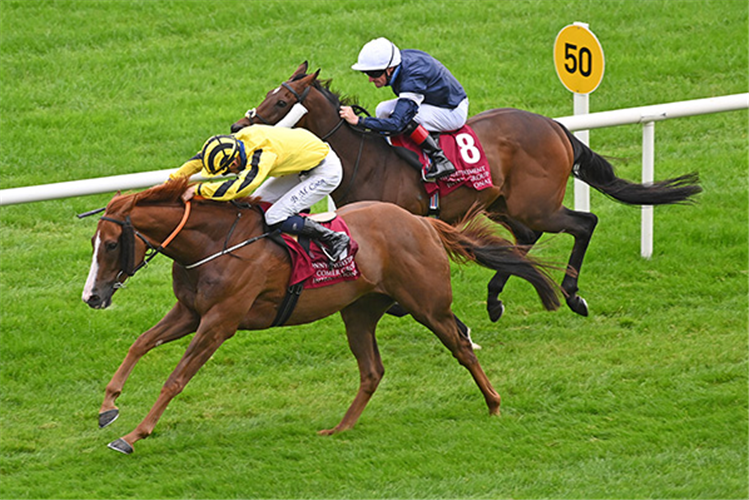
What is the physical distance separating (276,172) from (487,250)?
4.32 ft

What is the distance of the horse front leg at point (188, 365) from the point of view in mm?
5801

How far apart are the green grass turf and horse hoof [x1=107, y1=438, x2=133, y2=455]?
13 centimetres

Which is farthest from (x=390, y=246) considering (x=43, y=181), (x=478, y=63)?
(x=478, y=63)

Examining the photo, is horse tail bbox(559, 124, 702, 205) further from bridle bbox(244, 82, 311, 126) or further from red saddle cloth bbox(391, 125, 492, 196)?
bridle bbox(244, 82, 311, 126)

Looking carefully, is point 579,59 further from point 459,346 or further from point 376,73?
point 459,346

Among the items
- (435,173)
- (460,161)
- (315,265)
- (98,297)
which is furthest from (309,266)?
(460,161)

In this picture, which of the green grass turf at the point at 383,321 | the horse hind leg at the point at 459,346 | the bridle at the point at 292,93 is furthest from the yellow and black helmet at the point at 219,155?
the green grass turf at the point at 383,321

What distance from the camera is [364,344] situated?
6.54 meters

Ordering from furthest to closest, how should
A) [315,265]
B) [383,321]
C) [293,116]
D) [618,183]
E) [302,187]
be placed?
1. [618,183]
2. [383,321]
3. [293,116]
4. [302,187]
5. [315,265]

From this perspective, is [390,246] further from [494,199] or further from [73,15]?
[73,15]

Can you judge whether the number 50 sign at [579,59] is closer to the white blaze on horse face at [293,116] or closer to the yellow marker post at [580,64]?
the yellow marker post at [580,64]

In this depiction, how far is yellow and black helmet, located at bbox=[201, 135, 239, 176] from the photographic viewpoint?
19.2ft

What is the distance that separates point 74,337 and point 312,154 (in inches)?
93.7

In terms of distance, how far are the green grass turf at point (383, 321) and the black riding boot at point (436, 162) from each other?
1.13 meters
